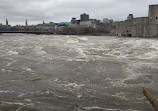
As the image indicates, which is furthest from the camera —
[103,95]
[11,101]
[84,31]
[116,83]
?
[84,31]

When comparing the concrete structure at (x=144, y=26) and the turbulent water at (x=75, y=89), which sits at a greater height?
the concrete structure at (x=144, y=26)

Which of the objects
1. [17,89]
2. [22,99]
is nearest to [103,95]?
[22,99]

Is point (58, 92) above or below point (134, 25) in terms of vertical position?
below

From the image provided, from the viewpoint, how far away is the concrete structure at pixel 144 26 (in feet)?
177

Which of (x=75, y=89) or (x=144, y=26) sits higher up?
(x=144, y=26)

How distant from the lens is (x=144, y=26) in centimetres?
5738

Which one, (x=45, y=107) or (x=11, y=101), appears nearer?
(x=45, y=107)

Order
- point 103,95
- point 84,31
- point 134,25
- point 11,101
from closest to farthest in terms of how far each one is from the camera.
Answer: point 11,101 < point 103,95 < point 134,25 < point 84,31

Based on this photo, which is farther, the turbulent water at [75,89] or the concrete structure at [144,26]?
the concrete structure at [144,26]

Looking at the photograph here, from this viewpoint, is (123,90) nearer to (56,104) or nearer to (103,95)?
(103,95)

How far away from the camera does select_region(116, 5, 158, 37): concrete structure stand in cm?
5391

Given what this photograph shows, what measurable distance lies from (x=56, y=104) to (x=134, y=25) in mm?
60280

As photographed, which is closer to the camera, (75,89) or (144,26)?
(75,89)

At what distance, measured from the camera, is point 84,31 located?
103625 mm
